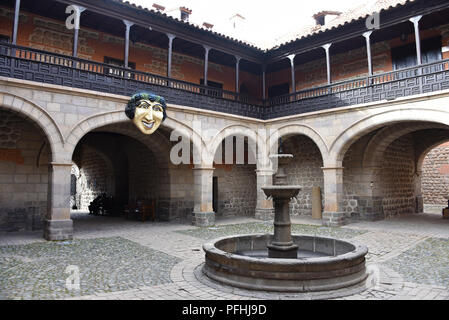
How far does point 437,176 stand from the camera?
18.8 meters

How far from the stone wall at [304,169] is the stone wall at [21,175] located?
379 inches

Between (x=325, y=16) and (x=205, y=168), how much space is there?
10.0 metres

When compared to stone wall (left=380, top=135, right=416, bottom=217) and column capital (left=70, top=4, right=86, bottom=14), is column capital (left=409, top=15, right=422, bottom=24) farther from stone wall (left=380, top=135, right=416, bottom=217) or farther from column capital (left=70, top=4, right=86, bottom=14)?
column capital (left=70, top=4, right=86, bottom=14)

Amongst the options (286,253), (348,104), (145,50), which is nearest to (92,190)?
(145,50)

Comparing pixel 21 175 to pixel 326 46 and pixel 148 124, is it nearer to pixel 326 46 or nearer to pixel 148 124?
pixel 148 124

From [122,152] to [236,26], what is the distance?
13.4m

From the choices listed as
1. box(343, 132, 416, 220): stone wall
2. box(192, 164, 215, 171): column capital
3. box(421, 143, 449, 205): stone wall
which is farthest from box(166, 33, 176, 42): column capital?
box(421, 143, 449, 205): stone wall

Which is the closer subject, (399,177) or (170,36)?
(170,36)

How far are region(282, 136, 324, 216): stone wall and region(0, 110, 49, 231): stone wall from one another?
31.6ft

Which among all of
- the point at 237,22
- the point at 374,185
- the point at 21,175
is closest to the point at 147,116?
the point at 21,175

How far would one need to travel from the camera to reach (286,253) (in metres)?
5.36

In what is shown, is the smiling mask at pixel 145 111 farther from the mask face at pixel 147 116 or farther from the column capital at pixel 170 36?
the column capital at pixel 170 36

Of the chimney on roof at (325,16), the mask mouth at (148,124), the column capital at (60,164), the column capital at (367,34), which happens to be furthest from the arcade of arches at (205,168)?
the chimney on roof at (325,16)

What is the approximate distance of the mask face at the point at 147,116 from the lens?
969 centimetres
